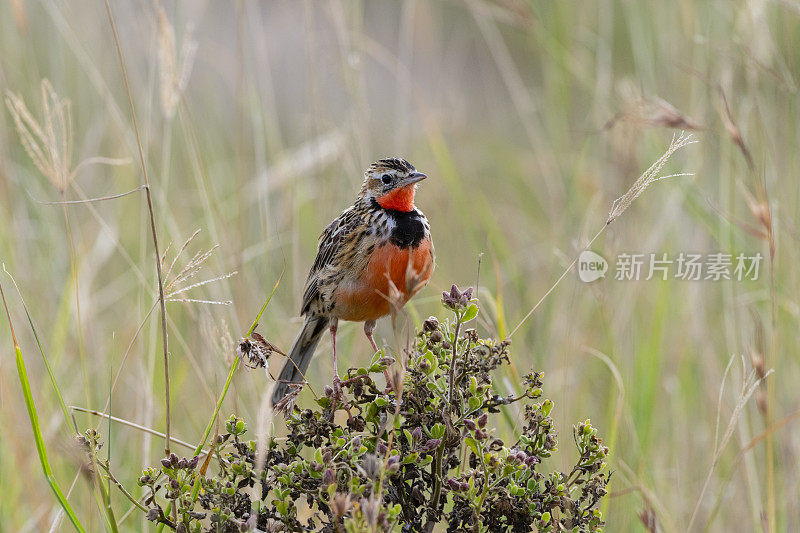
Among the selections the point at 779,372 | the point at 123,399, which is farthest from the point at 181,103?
the point at 779,372

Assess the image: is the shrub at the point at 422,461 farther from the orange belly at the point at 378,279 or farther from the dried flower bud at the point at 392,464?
the orange belly at the point at 378,279

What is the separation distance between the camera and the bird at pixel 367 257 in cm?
321

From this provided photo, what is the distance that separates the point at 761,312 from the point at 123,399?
8.97ft

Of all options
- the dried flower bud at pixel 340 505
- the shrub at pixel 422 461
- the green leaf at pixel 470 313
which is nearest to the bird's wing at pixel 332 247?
the shrub at pixel 422 461

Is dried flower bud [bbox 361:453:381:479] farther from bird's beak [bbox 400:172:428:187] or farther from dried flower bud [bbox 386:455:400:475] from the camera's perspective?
bird's beak [bbox 400:172:428:187]

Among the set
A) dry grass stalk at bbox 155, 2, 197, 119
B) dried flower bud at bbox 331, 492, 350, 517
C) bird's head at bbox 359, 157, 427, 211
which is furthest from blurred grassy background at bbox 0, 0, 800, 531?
dried flower bud at bbox 331, 492, 350, 517

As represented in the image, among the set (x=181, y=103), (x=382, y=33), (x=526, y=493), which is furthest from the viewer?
(x=382, y=33)

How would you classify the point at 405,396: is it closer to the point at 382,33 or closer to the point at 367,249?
the point at 367,249

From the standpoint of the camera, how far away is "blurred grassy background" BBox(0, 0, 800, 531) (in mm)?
3295

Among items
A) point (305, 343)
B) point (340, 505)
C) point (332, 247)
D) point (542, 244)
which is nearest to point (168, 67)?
point (332, 247)

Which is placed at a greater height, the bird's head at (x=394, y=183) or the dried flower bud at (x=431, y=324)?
the bird's head at (x=394, y=183)

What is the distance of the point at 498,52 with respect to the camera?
15.0ft

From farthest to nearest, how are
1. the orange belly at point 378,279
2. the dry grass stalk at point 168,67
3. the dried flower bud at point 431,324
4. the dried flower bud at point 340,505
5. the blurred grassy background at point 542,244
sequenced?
1. the blurred grassy background at point 542,244
2. the orange belly at point 378,279
3. the dry grass stalk at point 168,67
4. the dried flower bud at point 431,324
5. the dried flower bud at point 340,505

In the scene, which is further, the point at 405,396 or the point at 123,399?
the point at 123,399
